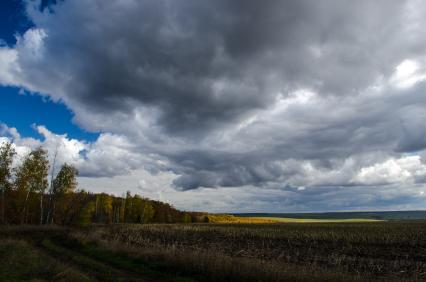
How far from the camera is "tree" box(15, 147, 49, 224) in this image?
6359cm

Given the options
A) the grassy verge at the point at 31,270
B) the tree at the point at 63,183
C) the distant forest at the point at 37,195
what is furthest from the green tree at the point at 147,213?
the grassy verge at the point at 31,270

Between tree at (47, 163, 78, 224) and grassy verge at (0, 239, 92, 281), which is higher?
tree at (47, 163, 78, 224)

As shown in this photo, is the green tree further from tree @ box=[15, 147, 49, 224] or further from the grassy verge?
the grassy verge

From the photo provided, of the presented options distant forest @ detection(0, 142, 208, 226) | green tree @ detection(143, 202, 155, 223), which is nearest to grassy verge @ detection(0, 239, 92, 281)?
distant forest @ detection(0, 142, 208, 226)

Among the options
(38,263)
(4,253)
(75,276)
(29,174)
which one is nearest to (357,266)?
(75,276)

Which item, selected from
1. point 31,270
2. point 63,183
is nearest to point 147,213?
point 63,183

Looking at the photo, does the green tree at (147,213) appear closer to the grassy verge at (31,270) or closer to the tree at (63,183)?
the tree at (63,183)

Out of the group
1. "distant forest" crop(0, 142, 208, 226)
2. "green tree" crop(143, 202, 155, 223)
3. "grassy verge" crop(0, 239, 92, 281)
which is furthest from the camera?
"green tree" crop(143, 202, 155, 223)

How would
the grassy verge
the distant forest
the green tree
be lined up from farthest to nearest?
the green tree, the distant forest, the grassy verge

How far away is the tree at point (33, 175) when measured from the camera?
6359cm

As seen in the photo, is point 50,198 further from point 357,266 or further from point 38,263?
point 357,266

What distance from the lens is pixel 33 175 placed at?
64.6 meters

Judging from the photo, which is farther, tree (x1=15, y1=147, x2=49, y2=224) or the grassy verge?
tree (x1=15, y1=147, x2=49, y2=224)

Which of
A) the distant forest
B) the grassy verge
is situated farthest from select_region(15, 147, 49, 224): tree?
the grassy verge
